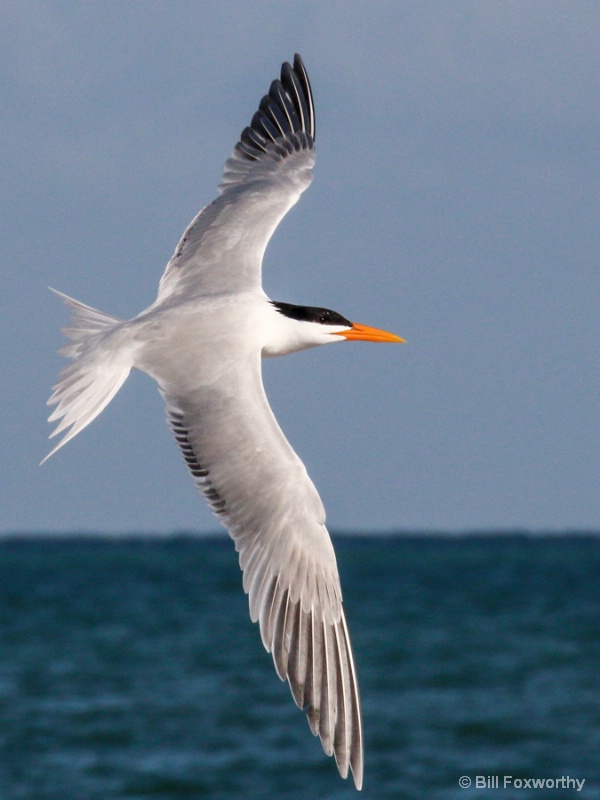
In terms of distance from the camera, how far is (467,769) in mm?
21547

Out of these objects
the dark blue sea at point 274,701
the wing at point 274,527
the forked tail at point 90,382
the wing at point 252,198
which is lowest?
the dark blue sea at point 274,701

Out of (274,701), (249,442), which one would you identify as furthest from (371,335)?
(274,701)

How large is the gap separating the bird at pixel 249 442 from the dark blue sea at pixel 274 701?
12.8 meters

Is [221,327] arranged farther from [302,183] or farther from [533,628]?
[533,628]

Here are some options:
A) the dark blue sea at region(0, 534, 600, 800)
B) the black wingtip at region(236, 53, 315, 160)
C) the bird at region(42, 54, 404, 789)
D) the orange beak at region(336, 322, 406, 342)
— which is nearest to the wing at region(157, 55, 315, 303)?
the black wingtip at region(236, 53, 315, 160)

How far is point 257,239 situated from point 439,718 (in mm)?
16795

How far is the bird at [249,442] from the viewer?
7.58 meters

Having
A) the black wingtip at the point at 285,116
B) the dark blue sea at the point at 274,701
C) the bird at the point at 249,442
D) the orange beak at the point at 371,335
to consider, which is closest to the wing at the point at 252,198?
the black wingtip at the point at 285,116

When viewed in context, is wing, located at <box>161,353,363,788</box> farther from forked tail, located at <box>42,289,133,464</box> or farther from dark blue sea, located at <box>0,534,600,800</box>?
dark blue sea, located at <box>0,534,600,800</box>

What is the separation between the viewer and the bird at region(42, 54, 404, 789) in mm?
7582

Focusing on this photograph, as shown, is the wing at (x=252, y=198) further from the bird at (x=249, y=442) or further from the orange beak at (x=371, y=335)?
the orange beak at (x=371, y=335)

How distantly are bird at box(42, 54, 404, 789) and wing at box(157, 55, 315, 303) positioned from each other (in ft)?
0.35

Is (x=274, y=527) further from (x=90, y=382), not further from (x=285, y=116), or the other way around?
(x=285, y=116)

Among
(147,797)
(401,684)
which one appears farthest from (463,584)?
(147,797)
